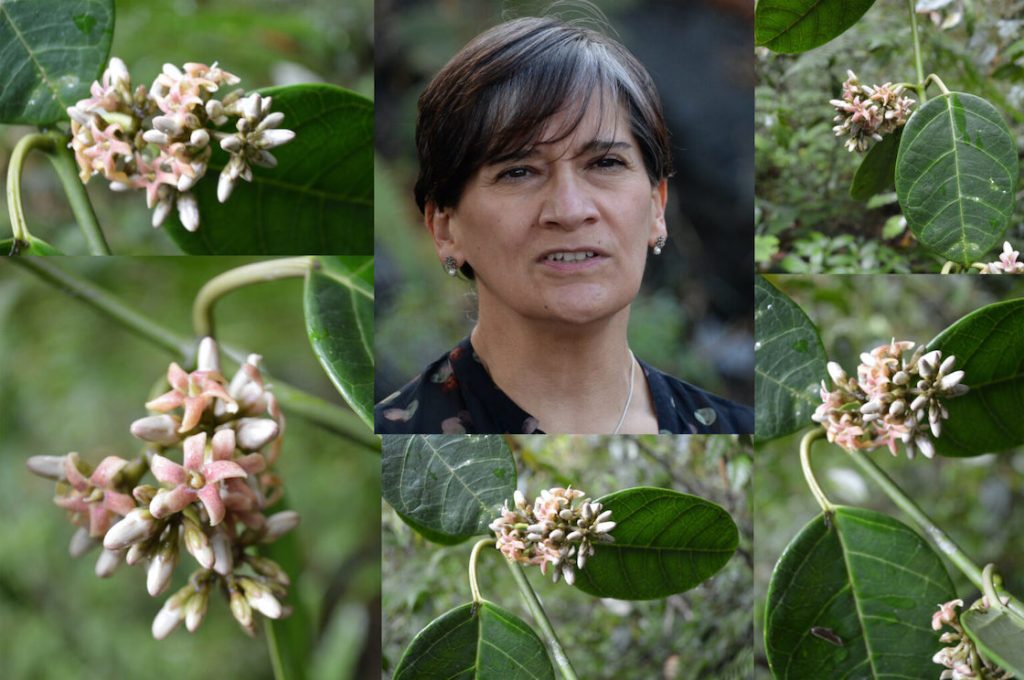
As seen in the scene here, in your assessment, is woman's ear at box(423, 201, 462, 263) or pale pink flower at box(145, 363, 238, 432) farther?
woman's ear at box(423, 201, 462, 263)

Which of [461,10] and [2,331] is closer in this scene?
[461,10]

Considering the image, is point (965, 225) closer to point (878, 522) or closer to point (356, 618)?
point (878, 522)

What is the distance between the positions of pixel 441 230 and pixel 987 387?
0.77 m

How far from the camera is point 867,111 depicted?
136 cm

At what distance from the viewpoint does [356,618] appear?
1670 millimetres

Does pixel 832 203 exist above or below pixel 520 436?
above

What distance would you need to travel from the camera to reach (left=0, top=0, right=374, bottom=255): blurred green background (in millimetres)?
1498

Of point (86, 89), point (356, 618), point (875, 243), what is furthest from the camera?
point (356, 618)

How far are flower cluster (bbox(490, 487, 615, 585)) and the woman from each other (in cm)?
11

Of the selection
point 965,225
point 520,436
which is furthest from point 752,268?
point 520,436

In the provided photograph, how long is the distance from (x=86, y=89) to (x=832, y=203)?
1.06 metres

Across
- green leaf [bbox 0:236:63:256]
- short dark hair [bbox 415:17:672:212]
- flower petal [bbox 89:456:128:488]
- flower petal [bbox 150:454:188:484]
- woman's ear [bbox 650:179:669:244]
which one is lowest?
flower petal [bbox 89:456:128:488]

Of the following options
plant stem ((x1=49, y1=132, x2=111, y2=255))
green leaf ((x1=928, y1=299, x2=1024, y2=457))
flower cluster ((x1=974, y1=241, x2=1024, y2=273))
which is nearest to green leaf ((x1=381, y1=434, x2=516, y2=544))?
plant stem ((x1=49, y1=132, x2=111, y2=255))

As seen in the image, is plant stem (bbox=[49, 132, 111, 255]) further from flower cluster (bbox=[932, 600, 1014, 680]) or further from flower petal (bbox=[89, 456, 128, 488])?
flower cluster (bbox=[932, 600, 1014, 680])
